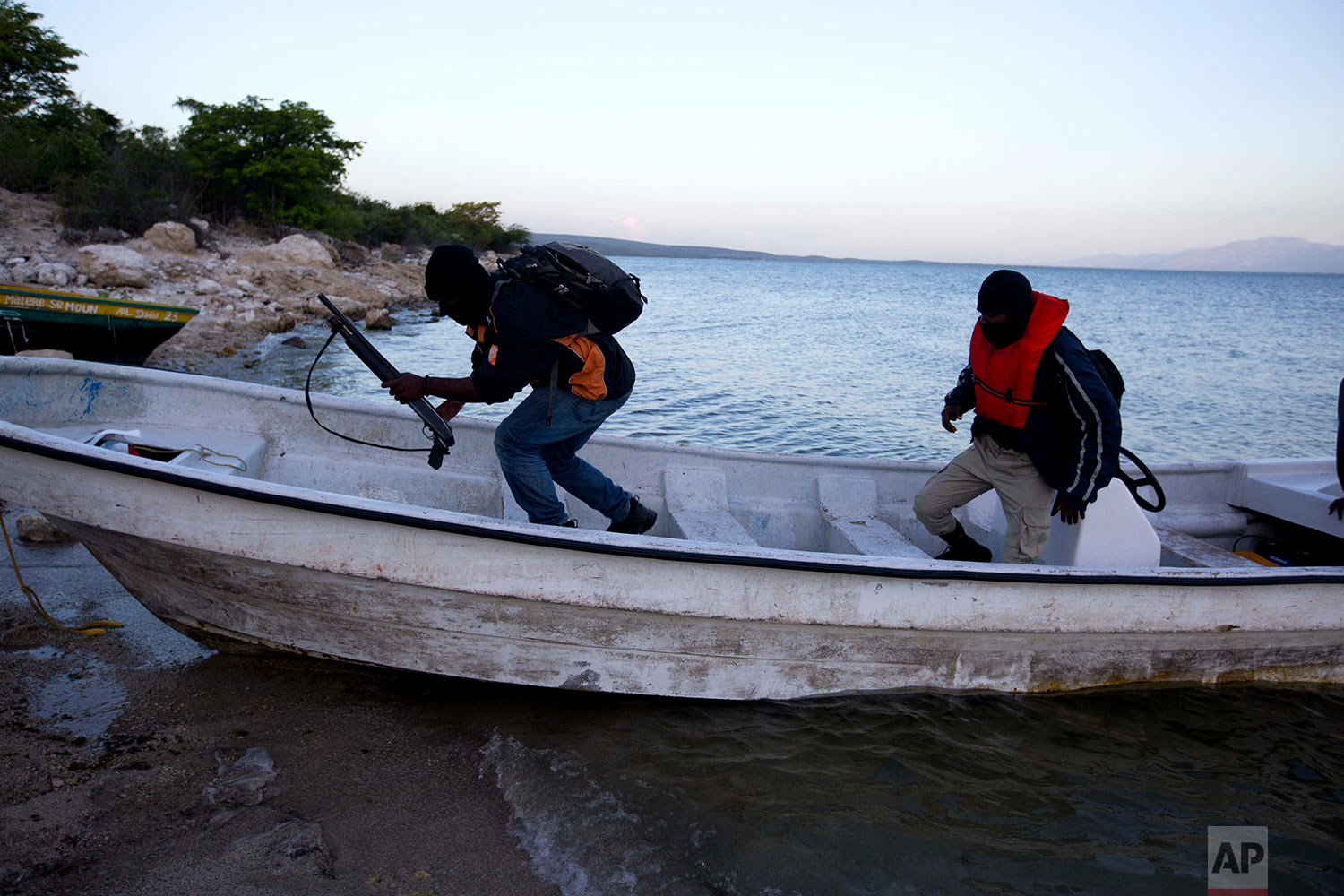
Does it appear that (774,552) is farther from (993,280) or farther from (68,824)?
(68,824)

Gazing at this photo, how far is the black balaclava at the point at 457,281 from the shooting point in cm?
343

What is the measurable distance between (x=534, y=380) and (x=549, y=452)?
1.64 feet

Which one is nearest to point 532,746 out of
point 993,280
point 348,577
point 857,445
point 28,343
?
point 348,577

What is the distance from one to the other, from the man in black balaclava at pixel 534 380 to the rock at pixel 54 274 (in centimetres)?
1466

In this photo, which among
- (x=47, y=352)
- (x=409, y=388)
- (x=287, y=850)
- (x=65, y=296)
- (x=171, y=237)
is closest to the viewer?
(x=287, y=850)

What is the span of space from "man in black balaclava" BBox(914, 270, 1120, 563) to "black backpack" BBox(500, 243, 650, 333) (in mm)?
1508

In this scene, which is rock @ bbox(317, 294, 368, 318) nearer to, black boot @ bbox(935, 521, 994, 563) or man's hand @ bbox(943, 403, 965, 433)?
man's hand @ bbox(943, 403, 965, 433)

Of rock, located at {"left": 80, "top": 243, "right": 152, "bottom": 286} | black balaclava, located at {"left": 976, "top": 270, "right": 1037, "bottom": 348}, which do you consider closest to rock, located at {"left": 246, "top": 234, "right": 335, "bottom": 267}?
rock, located at {"left": 80, "top": 243, "right": 152, "bottom": 286}

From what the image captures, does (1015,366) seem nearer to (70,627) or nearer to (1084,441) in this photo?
(1084,441)

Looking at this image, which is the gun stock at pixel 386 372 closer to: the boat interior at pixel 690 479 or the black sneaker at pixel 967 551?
the boat interior at pixel 690 479

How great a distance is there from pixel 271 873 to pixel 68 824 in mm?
752

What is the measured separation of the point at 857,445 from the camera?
11.9 m
